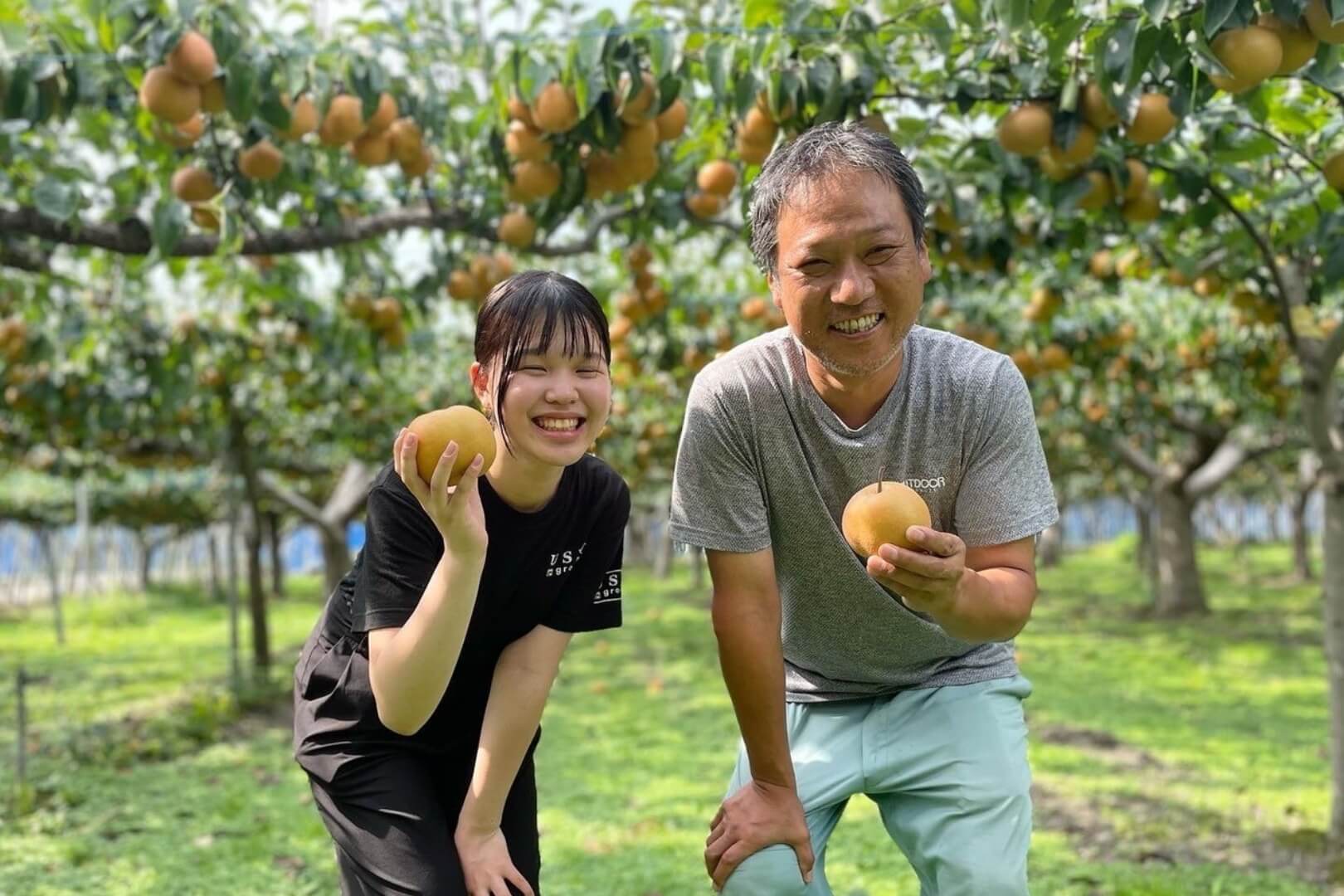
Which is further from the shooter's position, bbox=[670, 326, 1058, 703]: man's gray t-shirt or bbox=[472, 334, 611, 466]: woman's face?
bbox=[670, 326, 1058, 703]: man's gray t-shirt

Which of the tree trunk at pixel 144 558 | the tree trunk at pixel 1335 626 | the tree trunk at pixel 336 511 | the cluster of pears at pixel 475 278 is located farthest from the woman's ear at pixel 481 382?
the tree trunk at pixel 144 558

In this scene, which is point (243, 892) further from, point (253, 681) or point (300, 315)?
point (253, 681)

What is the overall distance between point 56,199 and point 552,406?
89.9 inches

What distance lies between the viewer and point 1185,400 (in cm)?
1211

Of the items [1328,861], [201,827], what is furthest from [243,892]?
[1328,861]

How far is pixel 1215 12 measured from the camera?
6.92 ft

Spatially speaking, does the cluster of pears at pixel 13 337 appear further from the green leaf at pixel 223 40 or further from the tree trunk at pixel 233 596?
the green leaf at pixel 223 40

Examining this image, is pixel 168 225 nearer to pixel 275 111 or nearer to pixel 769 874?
pixel 275 111

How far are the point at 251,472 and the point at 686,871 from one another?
6342 millimetres

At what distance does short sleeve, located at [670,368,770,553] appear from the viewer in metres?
2.02

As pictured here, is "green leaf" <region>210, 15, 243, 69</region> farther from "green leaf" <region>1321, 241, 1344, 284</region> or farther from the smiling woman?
"green leaf" <region>1321, 241, 1344, 284</region>

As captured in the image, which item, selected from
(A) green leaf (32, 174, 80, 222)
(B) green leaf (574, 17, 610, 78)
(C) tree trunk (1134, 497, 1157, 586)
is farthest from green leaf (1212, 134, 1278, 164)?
(C) tree trunk (1134, 497, 1157, 586)

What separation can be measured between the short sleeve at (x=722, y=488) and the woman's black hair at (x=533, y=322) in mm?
227

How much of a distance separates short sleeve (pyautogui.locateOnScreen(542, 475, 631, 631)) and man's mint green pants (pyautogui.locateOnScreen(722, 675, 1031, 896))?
405 mm
